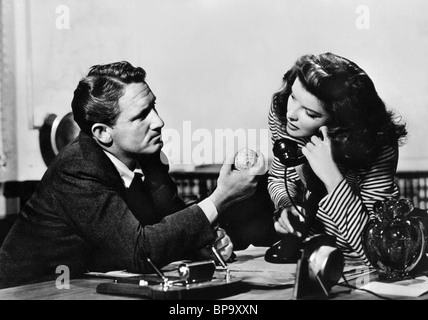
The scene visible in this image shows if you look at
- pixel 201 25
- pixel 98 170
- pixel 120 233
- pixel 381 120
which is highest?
pixel 201 25

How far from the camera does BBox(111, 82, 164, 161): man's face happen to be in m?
1.73

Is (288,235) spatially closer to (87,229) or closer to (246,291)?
(246,291)

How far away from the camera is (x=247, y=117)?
1888 mm

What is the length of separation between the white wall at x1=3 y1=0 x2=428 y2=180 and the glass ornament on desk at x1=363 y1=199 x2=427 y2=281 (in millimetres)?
472

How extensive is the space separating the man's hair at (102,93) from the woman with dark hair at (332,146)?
1.62 ft

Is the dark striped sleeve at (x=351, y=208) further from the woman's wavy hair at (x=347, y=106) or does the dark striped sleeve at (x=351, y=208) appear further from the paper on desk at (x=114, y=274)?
the paper on desk at (x=114, y=274)

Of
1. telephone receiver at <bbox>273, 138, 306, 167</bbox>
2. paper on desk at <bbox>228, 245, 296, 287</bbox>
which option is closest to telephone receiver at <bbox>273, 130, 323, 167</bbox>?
telephone receiver at <bbox>273, 138, 306, 167</bbox>

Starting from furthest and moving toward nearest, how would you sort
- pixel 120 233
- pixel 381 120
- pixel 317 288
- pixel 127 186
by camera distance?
pixel 381 120
pixel 127 186
pixel 120 233
pixel 317 288

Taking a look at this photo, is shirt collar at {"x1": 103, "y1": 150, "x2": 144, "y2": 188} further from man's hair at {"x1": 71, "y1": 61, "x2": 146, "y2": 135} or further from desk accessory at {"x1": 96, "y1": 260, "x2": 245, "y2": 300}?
desk accessory at {"x1": 96, "y1": 260, "x2": 245, "y2": 300}

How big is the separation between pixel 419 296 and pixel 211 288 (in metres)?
0.47

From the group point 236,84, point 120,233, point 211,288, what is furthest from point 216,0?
point 211,288

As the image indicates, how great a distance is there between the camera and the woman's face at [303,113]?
1.79 metres

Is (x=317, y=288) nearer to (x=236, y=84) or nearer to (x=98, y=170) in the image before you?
(x=98, y=170)

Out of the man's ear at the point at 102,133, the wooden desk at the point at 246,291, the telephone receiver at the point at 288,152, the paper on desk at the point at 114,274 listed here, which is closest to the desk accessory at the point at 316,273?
the wooden desk at the point at 246,291
